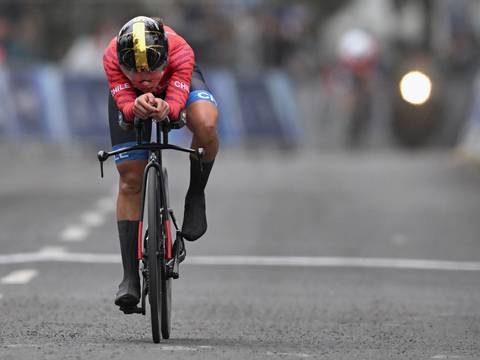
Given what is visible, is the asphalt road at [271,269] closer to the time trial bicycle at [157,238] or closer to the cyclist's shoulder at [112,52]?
the time trial bicycle at [157,238]

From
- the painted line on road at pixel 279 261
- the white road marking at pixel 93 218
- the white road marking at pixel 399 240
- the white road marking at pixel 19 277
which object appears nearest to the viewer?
the white road marking at pixel 19 277

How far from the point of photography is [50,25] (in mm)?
29625

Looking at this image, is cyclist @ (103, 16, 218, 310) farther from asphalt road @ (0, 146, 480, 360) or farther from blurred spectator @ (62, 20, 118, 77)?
blurred spectator @ (62, 20, 118, 77)

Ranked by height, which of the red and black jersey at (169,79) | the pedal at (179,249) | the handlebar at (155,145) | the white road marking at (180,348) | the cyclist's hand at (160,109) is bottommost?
the white road marking at (180,348)

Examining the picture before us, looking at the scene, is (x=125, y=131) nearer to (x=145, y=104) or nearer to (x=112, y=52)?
(x=112, y=52)

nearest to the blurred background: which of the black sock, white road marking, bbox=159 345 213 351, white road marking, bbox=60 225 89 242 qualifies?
white road marking, bbox=60 225 89 242

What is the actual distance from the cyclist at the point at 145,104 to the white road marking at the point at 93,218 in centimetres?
762

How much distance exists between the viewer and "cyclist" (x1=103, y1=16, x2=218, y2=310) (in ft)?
28.3

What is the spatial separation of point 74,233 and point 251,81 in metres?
13.2

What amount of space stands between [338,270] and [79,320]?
148 inches

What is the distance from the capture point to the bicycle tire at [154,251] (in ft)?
27.7

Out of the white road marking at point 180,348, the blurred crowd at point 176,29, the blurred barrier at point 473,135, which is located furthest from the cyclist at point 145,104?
the blurred crowd at point 176,29

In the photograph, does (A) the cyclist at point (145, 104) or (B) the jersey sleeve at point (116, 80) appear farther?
(B) the jersey sleeve at point (116, 80)

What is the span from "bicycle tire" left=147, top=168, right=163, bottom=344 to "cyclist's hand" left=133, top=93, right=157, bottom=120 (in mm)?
299
